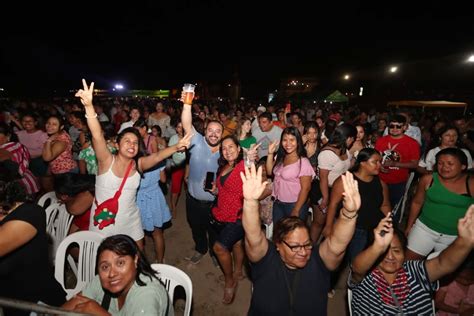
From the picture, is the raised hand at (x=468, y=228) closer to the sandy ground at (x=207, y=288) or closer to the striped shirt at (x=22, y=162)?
the sandy ground at (x=207, y=288)

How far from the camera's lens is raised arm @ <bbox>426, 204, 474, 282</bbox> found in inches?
77.2

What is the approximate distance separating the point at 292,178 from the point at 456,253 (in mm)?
1796

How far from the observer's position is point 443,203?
2.99m

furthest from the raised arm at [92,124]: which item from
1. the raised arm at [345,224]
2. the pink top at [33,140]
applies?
the pink top at [33,140]

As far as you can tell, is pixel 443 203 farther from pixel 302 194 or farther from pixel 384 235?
pixel 384 235

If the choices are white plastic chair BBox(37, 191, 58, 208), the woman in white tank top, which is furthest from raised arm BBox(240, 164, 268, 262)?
white plastic chair BBox(37, 191, 58, 208)

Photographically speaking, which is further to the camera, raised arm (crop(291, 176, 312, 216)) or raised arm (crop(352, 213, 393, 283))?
raised arm (crop(291, 176, 312, 216))

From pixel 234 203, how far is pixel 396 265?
164 cm

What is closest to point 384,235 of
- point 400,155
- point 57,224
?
point 400,155

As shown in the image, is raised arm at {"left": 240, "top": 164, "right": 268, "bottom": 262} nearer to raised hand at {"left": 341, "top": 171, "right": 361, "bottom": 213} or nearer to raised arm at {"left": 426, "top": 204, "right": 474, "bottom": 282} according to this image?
raised hand at {"left": 341, "top": 171, "right": 361, "bottom": 213}

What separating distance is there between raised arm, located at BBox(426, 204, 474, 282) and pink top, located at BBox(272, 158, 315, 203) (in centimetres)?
162

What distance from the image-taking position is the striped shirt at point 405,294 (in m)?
2.00

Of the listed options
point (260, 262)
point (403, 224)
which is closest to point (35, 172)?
point (260, 262)

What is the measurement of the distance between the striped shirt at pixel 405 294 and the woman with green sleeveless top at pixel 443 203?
1.17 meters
